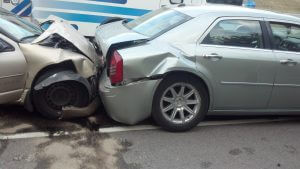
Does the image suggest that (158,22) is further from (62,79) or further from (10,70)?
(10,70)

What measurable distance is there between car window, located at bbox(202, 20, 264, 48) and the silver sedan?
0.01 metres

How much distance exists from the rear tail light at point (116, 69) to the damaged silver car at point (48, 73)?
1.28 feet

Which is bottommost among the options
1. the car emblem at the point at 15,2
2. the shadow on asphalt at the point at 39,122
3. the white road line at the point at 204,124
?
the white road line at the point at 204,124

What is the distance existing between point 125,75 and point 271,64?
187 cm

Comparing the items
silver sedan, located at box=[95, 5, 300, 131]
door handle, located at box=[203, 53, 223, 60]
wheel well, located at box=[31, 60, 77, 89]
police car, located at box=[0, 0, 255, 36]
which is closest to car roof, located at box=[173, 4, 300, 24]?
silver sedan, located at box=[95, 5, 300, 131]

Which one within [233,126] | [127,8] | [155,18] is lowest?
[233,126]

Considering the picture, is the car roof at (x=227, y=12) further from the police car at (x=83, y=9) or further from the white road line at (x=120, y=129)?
the police car at (x=83, y=9)

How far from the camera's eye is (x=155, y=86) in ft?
17.0

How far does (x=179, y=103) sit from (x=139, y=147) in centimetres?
83

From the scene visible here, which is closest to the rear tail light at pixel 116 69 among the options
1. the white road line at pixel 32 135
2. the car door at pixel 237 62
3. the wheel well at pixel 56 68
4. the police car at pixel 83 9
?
the wheel well at pixel 56 68

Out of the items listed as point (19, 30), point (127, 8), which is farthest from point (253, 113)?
point (127, 8)

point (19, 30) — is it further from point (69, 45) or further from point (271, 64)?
point (271, 64)

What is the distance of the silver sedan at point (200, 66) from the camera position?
516 centimetres

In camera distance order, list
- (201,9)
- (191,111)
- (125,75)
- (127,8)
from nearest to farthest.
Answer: (125,75) < (191,111) < (201,9) < (127,8)
